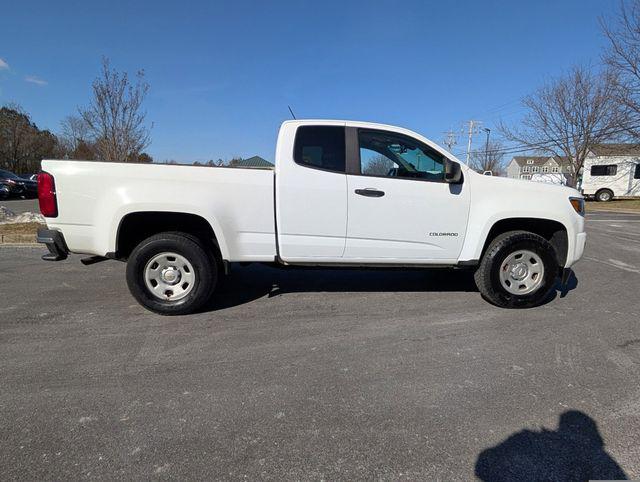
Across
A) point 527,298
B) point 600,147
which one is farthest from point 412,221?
point 600,147

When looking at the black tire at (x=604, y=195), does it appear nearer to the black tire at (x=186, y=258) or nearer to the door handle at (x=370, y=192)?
the door handle at (x=370, y=192)

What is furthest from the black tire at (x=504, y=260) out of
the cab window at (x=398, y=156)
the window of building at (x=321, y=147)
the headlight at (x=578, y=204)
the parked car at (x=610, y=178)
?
the parked car at (x=610, y=178)

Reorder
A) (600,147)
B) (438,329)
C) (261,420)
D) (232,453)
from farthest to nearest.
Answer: (600,147) → (438,329) → (261,420) → (232,453)

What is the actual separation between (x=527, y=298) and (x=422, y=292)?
1234 millimetres

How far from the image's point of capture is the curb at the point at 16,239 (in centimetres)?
751

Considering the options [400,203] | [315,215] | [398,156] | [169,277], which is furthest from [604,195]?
[169,277]

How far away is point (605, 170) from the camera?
91.1 feet

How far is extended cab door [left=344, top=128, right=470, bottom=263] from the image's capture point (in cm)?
394

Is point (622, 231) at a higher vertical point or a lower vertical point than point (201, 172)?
lower

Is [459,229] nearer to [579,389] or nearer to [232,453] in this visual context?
[579,389]

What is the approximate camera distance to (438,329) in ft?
12.1

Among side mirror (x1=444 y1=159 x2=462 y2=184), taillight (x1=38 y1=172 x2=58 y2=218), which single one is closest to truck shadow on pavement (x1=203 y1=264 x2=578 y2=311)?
side mirror (x1=444 y1=159 x2=462 y2=184)

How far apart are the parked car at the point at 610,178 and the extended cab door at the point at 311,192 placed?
1273 inches

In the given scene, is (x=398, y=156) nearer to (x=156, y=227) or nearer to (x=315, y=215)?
(x=315, y=215)
